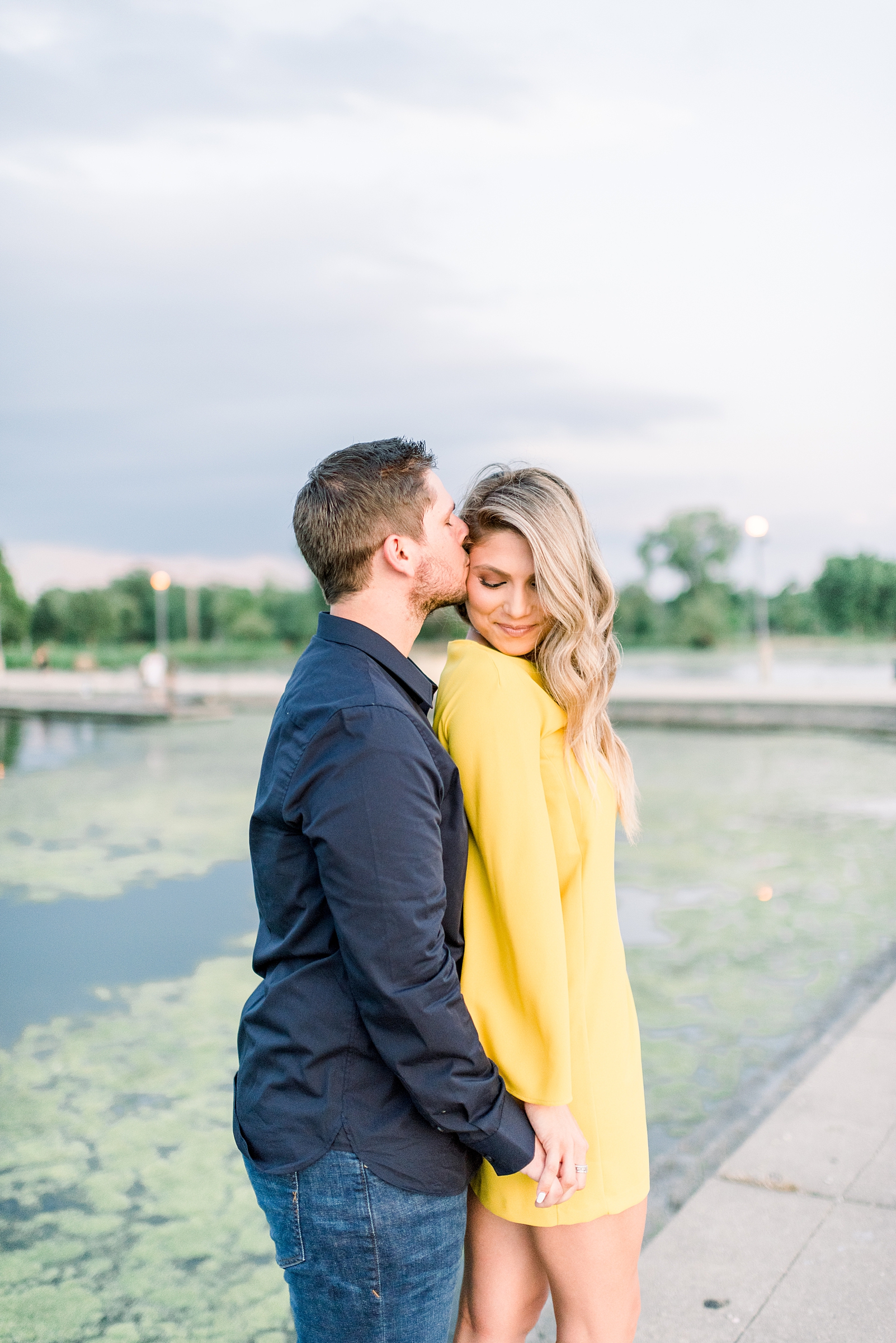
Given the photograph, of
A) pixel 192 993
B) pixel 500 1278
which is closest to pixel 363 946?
pixel 500 1278

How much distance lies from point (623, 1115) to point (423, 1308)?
0.41 m

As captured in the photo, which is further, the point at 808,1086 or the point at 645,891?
the point at 645,891

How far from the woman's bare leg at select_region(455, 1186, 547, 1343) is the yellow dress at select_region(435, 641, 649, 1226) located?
0.08m

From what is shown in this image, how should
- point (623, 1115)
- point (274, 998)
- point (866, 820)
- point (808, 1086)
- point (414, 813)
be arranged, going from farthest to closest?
point (866, 820)
point (808, 1086)
point (623, 1115)
point (274, 998)
point (414, 813)

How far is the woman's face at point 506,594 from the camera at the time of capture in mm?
1843

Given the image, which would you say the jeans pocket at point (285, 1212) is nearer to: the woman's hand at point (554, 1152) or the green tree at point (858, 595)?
the woman's hand at point (554, 1152)

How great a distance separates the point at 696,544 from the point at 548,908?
2682 inches

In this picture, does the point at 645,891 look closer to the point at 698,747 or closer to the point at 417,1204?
the point at 417,1204

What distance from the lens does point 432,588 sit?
5.66 ft

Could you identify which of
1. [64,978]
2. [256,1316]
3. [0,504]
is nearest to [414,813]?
[256,1316]

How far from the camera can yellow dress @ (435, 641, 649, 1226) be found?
162 cm

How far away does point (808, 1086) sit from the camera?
381 centimetres

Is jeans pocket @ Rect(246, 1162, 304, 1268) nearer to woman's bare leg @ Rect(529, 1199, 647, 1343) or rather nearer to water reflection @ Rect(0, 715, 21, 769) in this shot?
woman's bare leg @ Rect(529, 1199, 647, 1343)

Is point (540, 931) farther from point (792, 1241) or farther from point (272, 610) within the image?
point (272, 610)
